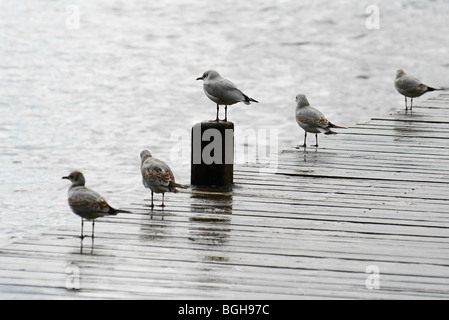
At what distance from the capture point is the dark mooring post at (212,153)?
7.89 meters

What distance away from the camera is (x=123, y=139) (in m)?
17.0

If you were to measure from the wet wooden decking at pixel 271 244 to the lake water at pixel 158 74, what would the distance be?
2.35m

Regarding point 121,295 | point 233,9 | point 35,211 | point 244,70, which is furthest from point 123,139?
point 233,9

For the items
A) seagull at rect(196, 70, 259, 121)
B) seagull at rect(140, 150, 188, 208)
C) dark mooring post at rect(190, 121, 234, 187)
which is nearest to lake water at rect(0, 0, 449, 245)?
seagull at rect(196, 70, 259, 121)

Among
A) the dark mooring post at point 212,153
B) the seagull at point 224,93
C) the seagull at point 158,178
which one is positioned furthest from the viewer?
the seagull at point 224,93

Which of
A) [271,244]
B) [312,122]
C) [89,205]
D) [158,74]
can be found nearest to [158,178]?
[89,205]

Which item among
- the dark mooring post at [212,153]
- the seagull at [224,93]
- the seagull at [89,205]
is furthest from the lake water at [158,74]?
the seagull at [89,205]

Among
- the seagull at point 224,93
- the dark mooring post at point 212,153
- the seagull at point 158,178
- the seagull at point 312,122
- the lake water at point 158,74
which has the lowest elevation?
the seagull at point 158,178

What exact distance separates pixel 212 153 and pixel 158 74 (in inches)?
633

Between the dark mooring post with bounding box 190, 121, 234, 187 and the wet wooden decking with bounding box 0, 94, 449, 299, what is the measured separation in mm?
221

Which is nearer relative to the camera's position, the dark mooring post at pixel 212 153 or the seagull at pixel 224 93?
the dark mooring post at pixel 212 153

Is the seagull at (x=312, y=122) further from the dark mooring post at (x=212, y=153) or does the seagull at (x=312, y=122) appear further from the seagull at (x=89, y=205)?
the seagull at (x=89, y=205)

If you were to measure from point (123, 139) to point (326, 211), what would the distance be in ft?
33.2

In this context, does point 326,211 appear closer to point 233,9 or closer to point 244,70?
point 244,70
